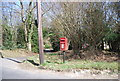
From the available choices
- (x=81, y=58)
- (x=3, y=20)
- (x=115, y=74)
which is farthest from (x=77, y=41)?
(x=3, y=20)

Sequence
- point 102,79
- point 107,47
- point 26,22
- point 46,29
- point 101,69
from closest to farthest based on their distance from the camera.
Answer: point 102,79 < point 101,69 < point 107,47 < point 26,22 < point 46,29

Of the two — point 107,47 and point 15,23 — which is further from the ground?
point 15,23

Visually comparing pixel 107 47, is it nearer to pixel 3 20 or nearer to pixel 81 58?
pixel 81 58

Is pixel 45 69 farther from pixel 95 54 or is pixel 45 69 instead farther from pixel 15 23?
pixel 15 23

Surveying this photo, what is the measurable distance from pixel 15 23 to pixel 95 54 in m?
15.9

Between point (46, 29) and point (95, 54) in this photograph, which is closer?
point (95, 54)

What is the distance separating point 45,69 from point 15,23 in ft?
54.2

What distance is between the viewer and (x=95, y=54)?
10781 millimetres

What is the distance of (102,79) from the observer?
6.07 m

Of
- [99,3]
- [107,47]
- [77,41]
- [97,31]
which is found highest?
[99,3]

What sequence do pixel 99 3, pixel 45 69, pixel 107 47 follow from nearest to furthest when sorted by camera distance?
pixel 45 69, pixel 99 3, pixel 107 47

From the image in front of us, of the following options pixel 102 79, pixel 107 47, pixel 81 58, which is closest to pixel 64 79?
pixel 102 79

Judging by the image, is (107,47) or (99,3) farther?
(107,47)

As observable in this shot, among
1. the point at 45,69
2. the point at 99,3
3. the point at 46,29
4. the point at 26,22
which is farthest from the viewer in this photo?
the point at 46,29
